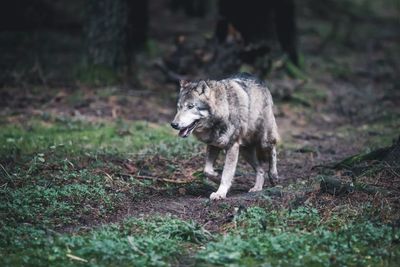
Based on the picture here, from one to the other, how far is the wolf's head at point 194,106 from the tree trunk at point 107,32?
25.2ft

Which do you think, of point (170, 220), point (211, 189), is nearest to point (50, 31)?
point (211, 189)

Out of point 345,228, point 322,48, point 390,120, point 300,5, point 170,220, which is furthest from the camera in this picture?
point 300,5

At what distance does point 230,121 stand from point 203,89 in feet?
2.07

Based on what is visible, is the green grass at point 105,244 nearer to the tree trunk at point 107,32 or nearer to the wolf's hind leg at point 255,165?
the wolf's hind leg at point 255,165

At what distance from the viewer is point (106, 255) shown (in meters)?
5.91

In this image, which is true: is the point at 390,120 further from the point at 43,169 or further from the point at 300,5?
the point at 300,5

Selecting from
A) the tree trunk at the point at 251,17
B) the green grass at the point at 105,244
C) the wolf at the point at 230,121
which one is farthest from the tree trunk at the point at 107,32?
the green grass at the point at 105,244

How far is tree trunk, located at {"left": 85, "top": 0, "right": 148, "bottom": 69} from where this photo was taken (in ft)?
50.8

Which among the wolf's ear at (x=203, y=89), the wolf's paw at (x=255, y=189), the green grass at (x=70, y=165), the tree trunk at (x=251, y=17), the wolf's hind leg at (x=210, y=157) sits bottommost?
the green grass at (x=70, y=165)

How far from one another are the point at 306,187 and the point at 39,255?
4011 mm

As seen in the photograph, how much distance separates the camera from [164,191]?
343 inches

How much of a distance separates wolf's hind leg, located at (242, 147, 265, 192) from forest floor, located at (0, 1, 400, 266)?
173 millimetres

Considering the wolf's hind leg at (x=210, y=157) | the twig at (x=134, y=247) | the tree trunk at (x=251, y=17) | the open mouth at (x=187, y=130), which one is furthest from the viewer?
the tree trunk at (x=251, y=17)

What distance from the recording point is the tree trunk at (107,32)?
50.8ft
